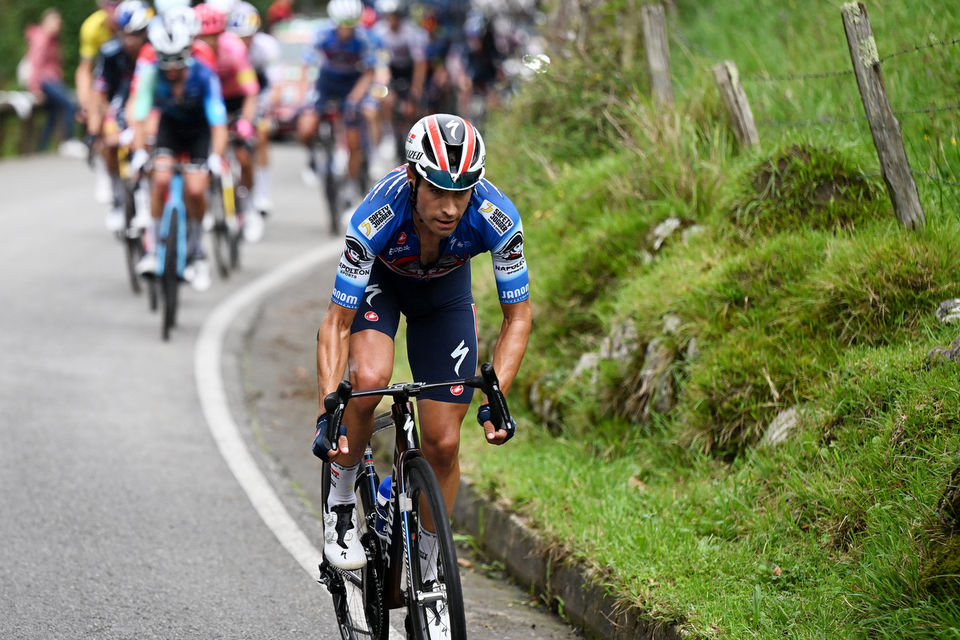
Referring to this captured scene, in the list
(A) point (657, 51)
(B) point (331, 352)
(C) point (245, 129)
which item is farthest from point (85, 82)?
(B) point (331, 352)

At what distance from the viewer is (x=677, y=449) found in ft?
20.4

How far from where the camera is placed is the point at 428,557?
13.5 feet

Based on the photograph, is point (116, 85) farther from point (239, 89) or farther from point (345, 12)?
point (345, 12)

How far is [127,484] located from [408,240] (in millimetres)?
3086

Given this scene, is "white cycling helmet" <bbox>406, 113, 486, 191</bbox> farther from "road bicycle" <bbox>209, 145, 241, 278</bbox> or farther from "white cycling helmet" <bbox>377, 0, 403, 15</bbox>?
"white cycling helmet" <bbox>377, 0, 403, 15</bbox>

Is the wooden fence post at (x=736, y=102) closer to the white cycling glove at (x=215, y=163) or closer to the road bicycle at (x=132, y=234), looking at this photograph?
the white cycling glove at (x=215, y=163)

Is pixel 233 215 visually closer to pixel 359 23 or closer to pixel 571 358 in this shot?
pixel 359 23

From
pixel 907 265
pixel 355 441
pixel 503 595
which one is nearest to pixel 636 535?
pixel 503 595

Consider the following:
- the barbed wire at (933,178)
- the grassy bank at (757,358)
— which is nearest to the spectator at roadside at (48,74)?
the grassy bank at (757,358)

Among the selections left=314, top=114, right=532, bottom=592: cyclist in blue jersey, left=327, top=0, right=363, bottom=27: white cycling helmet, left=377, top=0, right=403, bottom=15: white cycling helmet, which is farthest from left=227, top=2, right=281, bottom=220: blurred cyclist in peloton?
left=314, top=114, right=532, bottom=592: cyclist in blue jersey

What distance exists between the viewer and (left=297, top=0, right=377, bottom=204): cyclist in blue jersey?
1584 centimetres

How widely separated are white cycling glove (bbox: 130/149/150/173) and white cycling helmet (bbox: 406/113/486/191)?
6922 millimetres

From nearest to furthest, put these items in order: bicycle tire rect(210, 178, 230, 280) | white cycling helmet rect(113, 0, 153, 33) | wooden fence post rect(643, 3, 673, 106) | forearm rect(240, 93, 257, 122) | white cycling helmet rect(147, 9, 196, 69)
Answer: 1. wooden fence post rect(643, 3, 673, 106)
2. white cycling helmet rect(147, 9, 196, 69)
3. white cycling helmet rect(113, 0, 153, 33)
4. bicycle tire rect(210, 178, 230, 280)
5. forearm rect(240, 93, 257, 122)

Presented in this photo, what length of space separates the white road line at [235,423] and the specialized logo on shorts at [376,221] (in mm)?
1770
